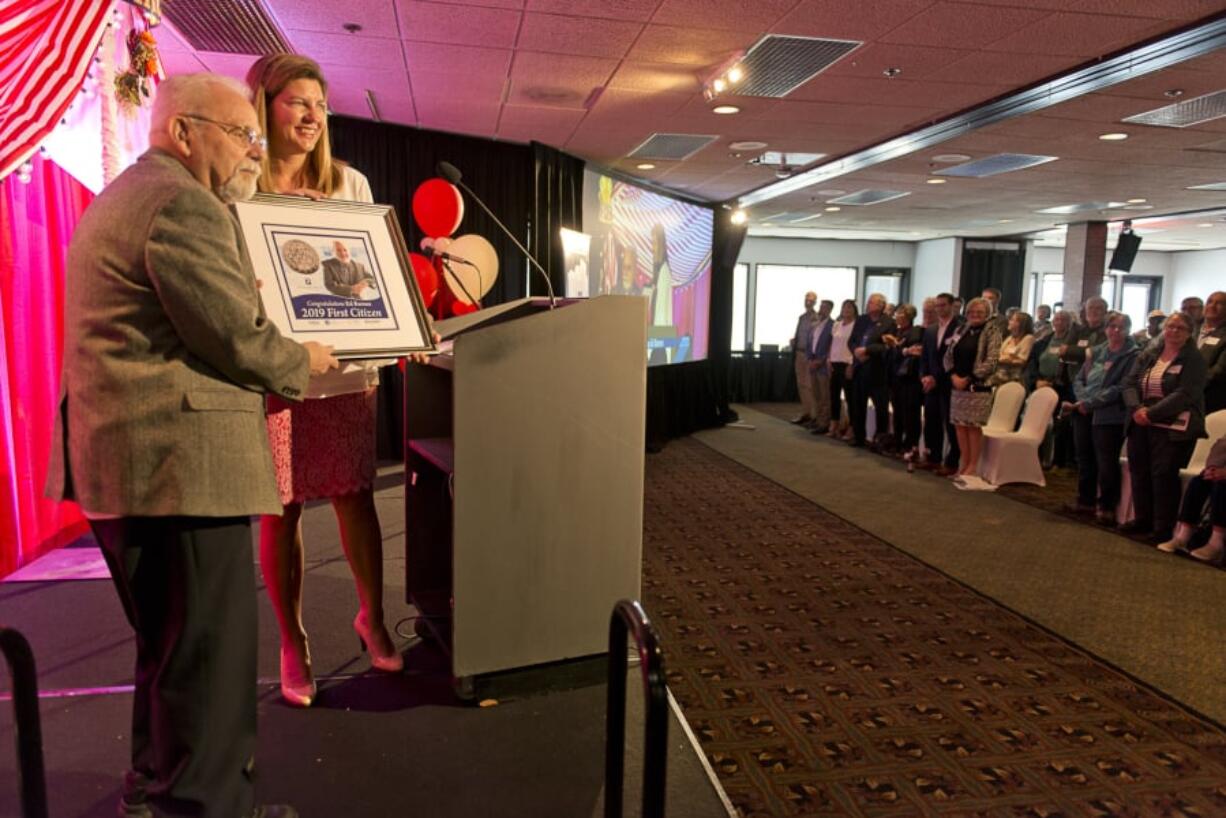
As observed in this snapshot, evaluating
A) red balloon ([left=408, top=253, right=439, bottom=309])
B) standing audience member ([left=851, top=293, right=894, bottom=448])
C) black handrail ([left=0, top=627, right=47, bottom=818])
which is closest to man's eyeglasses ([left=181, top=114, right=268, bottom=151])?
black handrail ([left=0, top=627, right=47, bottom=818])

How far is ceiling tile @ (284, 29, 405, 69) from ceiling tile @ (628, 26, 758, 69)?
1411mm

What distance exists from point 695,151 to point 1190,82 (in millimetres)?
3787

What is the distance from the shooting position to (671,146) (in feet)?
23.9

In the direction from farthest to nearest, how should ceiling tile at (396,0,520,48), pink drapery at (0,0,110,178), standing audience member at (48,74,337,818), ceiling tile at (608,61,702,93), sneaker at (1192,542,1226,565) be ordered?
ceiling tile at (608,61,702,93) → sneaker at (1192,542,1226,565) → ceiling tile at (396,0,520,48) → pink drapery at (0,0,110,178) → standing audience member at (48,74,337,818)

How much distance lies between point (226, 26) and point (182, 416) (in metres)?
3.84

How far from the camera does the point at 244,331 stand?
55.4 inches

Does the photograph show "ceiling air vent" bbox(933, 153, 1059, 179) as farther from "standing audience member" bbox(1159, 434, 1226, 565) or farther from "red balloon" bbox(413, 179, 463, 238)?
"red balloon" bbox(413, 179, 463, 238)

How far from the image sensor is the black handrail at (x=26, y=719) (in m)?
1.25

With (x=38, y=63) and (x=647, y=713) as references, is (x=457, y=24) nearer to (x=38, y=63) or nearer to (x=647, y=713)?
(x=38, y=63)

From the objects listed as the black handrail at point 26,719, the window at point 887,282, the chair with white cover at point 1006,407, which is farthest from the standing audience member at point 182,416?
the window at point 887,282

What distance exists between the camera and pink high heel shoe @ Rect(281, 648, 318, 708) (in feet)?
7.30

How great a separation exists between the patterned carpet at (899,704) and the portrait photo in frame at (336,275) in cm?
149

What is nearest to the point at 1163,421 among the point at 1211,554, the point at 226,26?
the point at 1211,554

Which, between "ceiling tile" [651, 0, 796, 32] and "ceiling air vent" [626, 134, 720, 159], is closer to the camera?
"ceiling tile" [651, 0, 796, 32]
